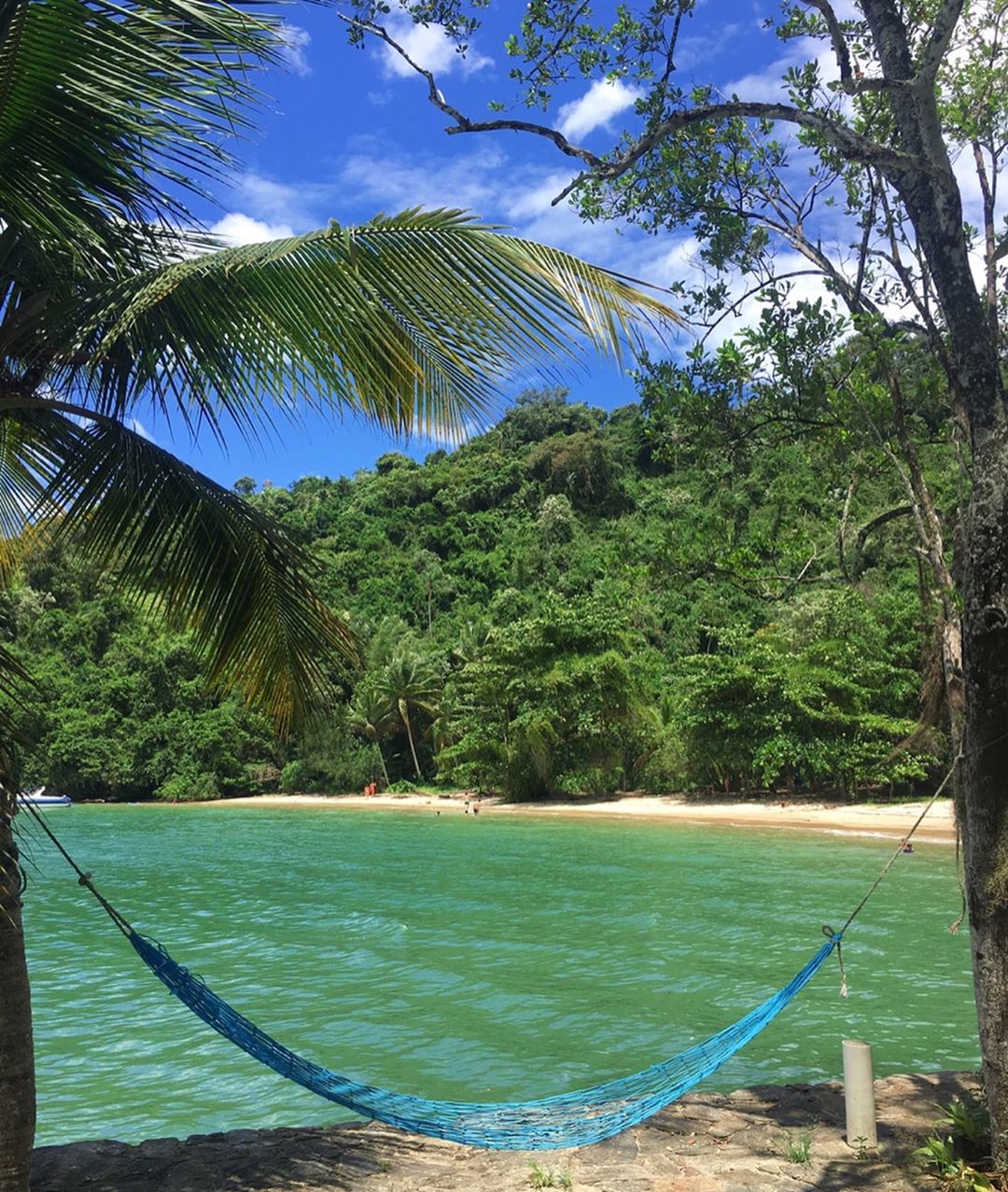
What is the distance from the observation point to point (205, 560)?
9.55ft

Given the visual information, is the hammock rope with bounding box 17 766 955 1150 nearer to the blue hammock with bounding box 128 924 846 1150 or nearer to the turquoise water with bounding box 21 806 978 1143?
the blue hammock with bounding box 128 924 846 1150

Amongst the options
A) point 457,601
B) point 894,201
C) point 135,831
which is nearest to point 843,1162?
point 894,201

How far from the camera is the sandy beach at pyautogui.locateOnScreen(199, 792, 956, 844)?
53.0 feet

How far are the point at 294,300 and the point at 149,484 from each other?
0.72 metres

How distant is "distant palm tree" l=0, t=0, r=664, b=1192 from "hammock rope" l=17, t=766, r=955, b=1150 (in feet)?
1.94

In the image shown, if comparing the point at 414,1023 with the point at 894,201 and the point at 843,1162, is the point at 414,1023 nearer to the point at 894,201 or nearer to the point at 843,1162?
the point at 843,1162

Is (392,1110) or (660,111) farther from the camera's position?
(660,111)

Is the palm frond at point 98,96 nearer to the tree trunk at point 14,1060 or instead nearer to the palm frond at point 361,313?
the palm frond at point 361,313

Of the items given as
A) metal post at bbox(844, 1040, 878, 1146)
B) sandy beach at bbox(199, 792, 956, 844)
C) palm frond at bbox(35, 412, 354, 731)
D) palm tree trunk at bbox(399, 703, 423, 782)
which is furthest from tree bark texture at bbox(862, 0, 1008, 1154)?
palm tree trunk at bbox(399, 703, 423, 782)

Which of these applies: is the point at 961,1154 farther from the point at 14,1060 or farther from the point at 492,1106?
the point at 14,1060

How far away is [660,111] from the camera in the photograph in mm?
3438

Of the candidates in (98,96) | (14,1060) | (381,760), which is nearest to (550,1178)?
(14,1060)

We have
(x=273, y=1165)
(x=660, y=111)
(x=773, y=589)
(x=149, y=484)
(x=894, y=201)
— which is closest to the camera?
(x=149, y=484)

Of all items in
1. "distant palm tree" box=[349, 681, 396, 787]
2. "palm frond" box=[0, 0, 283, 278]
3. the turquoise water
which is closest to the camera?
"palm frond" box=[0, 0, 283, 278]
